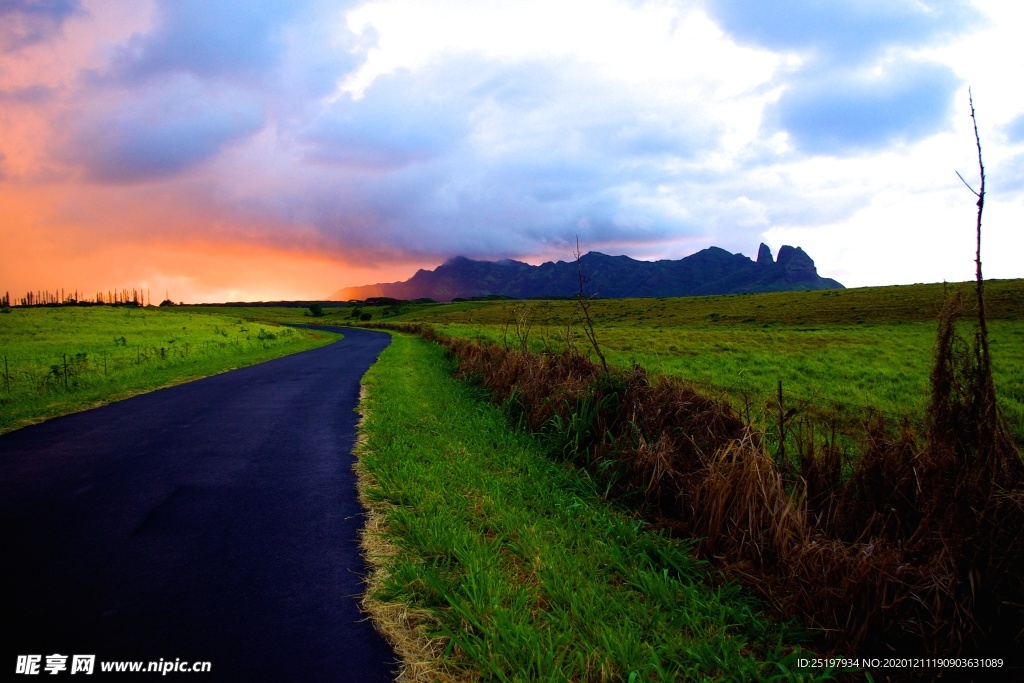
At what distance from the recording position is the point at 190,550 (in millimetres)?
4457

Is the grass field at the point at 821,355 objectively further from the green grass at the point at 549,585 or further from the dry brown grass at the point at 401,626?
the dry brown grass at the point at 401,626

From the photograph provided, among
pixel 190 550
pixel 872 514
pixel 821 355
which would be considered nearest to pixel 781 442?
pixel 872 514

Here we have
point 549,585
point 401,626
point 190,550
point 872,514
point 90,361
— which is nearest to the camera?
point 401,626

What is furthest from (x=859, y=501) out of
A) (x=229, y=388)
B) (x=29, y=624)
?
(x=229, y=388)

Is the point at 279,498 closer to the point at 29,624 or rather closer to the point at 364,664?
the point at 29,624

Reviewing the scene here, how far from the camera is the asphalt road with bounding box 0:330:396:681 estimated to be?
3.15m

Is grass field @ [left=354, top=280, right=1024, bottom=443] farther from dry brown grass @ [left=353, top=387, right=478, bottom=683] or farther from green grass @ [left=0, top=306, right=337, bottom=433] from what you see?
green grass @ [left=0, top=306, right=337, bottom=433]

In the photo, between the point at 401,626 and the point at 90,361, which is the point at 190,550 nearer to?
the point at 401,626

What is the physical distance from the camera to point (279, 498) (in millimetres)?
5754

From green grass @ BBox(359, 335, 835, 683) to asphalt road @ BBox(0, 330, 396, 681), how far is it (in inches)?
18.4

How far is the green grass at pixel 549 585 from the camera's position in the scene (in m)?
3.03

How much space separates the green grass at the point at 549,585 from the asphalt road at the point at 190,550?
1.53 ft

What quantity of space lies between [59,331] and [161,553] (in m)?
40.8

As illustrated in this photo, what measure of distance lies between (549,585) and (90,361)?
21.8m
